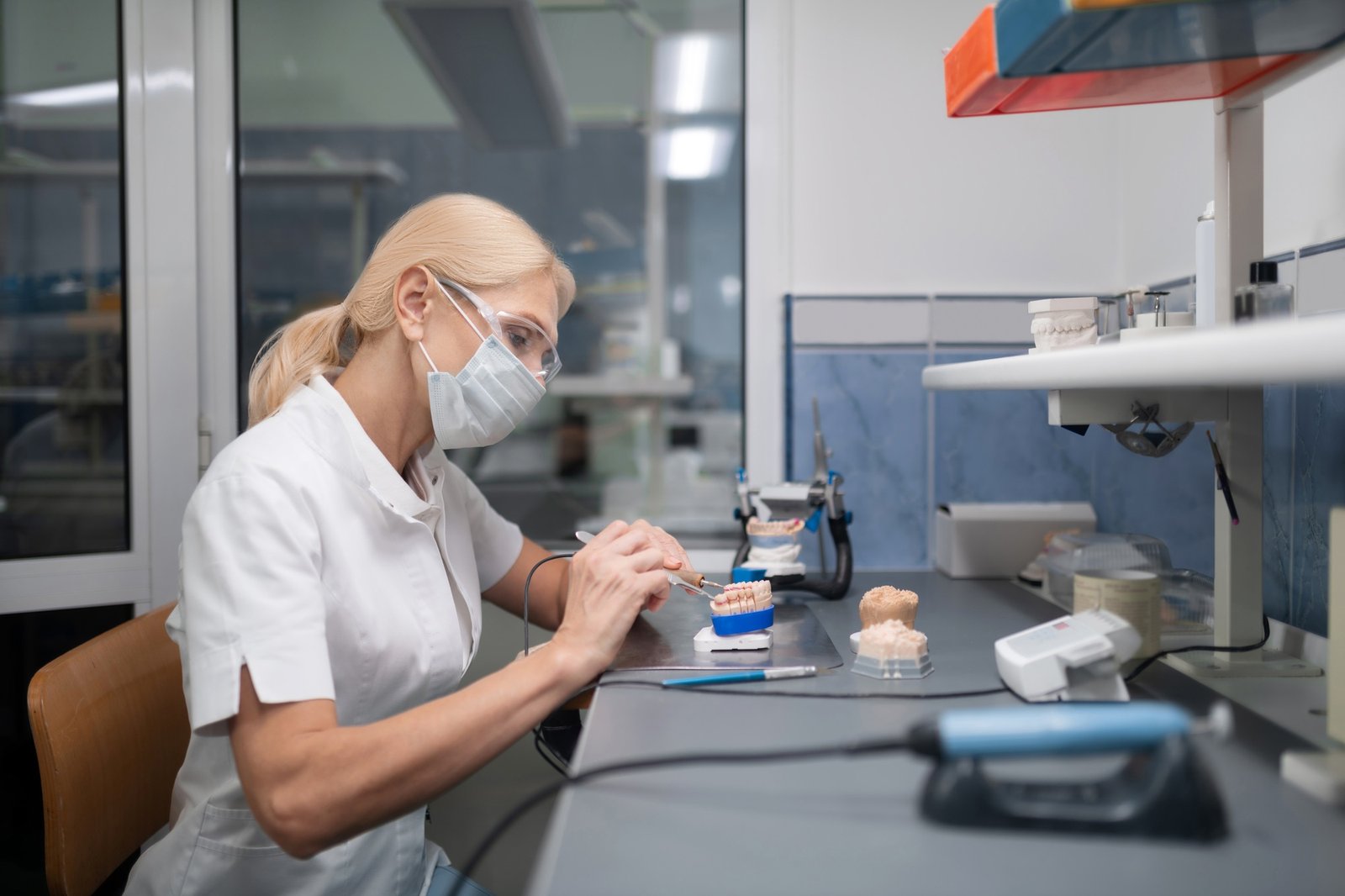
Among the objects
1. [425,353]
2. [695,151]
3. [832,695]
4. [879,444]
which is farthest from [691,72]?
[832,695]

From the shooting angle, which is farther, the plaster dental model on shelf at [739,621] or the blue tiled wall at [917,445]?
the blue tiled wall at [917,445]

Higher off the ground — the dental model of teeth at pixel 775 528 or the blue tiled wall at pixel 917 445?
the blue tiled wall at pixel 917 445

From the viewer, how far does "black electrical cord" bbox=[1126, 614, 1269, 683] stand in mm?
1080

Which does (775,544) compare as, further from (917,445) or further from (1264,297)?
(1264,297)

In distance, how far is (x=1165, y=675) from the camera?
1090 mm

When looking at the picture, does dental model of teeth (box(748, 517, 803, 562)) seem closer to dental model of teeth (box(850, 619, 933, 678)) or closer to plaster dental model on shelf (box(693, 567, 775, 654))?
plaster dental model on shelf (box(693, 567, 775, 654))

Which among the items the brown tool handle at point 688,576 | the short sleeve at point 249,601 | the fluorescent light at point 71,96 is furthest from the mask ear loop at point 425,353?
the fluorescent light at point 71,96

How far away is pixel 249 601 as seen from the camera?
90 cm

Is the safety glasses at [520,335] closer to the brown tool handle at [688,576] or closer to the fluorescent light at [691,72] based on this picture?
the brown tool handle at [688,576]

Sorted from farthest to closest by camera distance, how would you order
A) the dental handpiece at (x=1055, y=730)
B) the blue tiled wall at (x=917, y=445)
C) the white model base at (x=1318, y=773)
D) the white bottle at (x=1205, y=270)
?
the blue tiled wall at (x=917, y=445) → the white bottle at (x=1205, y=270) → the white model base at (x=1318, y=773) → the dental handpiece at (x=1055, y=730)

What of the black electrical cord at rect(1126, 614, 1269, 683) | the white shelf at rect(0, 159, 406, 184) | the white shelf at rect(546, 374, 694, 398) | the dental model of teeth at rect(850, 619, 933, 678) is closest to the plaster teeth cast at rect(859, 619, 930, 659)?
the dental model of teeth at rect(850, 619, 933, 678)

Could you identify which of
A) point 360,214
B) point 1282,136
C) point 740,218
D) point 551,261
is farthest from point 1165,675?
point 360,214

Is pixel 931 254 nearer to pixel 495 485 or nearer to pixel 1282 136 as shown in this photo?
pixel 1282 136

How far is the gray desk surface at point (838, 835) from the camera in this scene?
2.02ft
